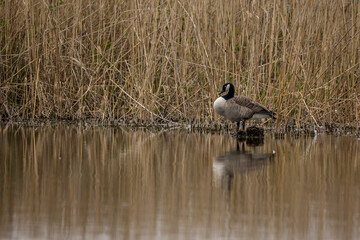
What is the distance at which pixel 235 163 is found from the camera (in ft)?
21.1

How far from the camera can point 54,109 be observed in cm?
1117

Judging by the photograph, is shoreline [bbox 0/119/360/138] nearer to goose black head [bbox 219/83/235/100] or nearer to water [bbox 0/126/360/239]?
goose black head [bbox 219/83/235/100]

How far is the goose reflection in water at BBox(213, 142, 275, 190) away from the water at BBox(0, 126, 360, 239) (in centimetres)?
1

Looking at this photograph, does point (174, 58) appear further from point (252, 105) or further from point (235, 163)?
point (235, 163)

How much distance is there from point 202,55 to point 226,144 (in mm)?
2352

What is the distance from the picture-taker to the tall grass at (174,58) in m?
9.80

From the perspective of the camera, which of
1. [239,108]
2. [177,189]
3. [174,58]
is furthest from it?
[174,58]

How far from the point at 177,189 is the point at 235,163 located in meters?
1.55

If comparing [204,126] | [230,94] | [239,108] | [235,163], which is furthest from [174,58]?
[235,163]

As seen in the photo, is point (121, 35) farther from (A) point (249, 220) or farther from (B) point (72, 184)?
(A) point (249, 220)

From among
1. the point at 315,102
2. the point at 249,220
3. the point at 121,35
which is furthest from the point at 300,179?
the point at 121,35

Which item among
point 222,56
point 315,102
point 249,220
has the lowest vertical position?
point 249,220

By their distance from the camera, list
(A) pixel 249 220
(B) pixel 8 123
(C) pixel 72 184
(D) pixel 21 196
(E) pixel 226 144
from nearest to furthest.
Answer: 1. (A) pixel 249 220
2. (D) pixel 21 196
3. (C) pixel 72 184
4. (E) pixel 226 144
5. (B) pixel 8 123

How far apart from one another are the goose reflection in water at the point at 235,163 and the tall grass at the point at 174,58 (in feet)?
8.25
